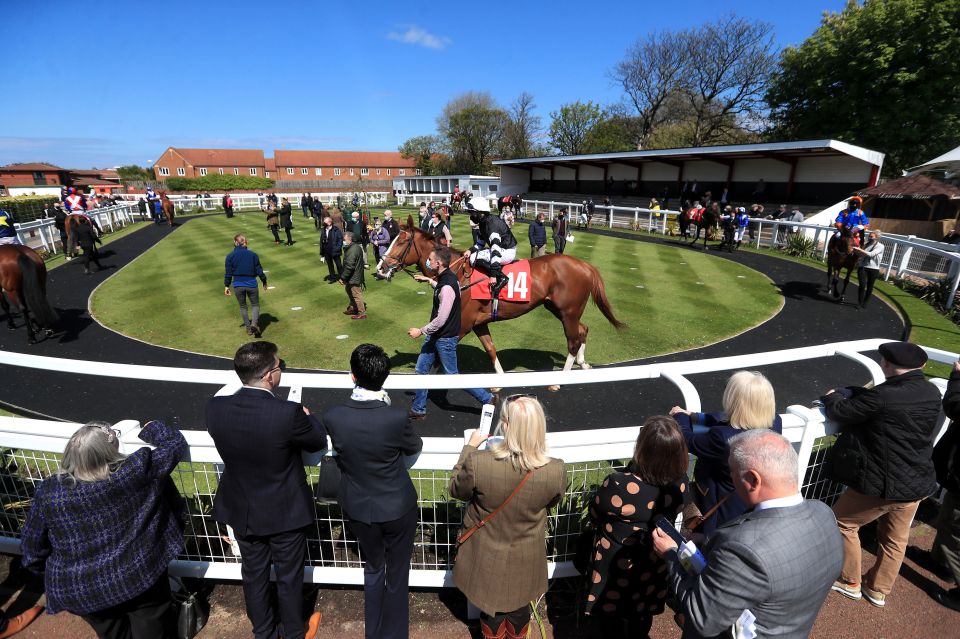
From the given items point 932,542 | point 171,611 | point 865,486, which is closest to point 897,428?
point 865,486

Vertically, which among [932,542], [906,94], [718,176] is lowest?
[932,542]

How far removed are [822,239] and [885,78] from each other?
1512 centimetres

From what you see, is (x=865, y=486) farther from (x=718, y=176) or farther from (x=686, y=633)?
(x=718, y=176)

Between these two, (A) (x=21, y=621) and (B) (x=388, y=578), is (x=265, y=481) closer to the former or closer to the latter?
(B) (x=388, y=578)

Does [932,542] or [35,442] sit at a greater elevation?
[35,442]

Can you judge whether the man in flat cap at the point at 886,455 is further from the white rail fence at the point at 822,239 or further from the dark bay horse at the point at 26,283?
the dark bay horse at the point at 26,283

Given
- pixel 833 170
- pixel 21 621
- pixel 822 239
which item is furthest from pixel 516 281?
pixel 833 170

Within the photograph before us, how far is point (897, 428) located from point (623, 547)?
1.84 meters

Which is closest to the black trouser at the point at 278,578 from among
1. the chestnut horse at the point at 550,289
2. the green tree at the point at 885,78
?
the chestnut horse at the point at 550,289

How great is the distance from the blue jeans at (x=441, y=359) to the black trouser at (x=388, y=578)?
114 inches

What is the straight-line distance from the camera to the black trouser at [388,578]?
2.59 meters

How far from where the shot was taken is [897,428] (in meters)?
2.72

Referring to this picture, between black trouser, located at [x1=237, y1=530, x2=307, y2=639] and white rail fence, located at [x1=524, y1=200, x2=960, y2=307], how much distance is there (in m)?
13.4

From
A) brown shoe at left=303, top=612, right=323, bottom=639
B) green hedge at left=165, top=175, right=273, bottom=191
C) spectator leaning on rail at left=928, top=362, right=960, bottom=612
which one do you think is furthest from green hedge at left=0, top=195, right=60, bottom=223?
green hedge at left=165, top=175, right=273, bottom=191
